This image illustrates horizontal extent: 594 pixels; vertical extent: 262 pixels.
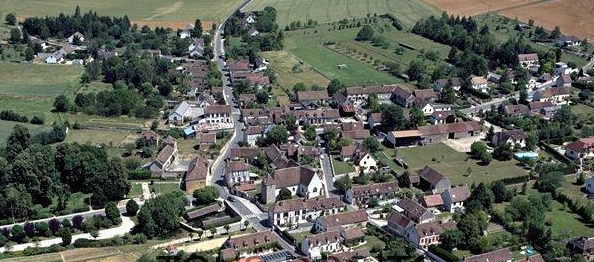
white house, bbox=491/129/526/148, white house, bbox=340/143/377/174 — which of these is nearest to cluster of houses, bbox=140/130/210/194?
white house, bbox=340/143/377/174

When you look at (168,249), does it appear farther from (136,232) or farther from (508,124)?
(508,124)

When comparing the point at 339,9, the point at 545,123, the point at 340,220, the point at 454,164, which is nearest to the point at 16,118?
the point at 340,220

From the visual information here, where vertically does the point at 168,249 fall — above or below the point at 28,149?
below

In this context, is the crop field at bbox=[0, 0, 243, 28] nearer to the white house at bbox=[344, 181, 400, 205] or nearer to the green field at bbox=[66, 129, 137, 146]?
the green field at bbox=[66, 129, 137, 146]

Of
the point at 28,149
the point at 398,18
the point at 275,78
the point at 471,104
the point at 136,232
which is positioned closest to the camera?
the point at 136,232

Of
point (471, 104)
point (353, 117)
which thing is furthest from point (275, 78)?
point (471, 104)

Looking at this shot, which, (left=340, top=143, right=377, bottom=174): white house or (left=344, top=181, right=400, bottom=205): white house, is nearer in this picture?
(left=344, top=181, right=400, bottom=205): white house

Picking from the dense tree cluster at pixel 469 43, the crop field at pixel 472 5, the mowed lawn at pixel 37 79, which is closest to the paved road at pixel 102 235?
the mowed lawn at pixel 37 79
